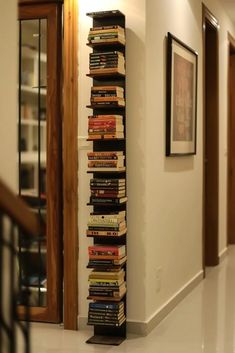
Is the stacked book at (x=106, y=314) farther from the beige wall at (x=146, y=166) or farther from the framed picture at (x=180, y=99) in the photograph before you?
the framed picture at (x=180, y=99)

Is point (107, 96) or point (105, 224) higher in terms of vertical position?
point (107, 96)

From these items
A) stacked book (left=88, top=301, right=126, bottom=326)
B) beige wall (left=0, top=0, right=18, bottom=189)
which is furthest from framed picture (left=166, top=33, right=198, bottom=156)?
beige wall (left=0, top=0, right=18, bottom=189)

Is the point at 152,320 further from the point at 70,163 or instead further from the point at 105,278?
the point at 70,163

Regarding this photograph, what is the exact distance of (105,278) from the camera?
3748 mm

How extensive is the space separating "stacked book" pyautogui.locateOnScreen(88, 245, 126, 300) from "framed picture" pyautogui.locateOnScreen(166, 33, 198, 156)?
105 cm

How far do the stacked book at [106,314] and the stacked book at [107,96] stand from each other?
1.27 metres

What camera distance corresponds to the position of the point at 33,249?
438cm

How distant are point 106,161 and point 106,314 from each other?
97cm

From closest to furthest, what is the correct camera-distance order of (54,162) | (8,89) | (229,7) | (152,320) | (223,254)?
(8,89) < (152,320) < (54,162) < (229,7) < (223,254)

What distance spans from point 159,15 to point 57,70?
0.84 m

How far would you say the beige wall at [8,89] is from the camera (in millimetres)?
2521

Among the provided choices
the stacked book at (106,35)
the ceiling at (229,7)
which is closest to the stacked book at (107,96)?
the stacked book at (106,35)

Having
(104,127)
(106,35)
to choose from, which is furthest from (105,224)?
(106,35)

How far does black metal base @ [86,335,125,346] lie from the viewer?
12.3ft
